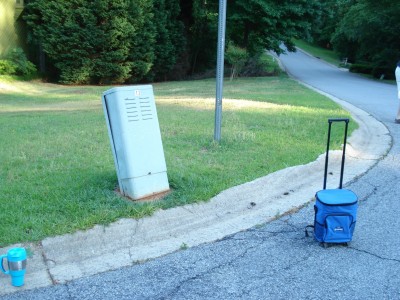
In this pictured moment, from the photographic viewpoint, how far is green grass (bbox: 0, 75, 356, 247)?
435 cm

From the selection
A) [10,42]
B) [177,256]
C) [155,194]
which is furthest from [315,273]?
[10,42]

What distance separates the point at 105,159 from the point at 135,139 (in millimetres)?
1753

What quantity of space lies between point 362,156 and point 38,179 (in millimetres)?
5062

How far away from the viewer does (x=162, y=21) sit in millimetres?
27062

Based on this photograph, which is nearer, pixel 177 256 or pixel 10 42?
pixel 177 256

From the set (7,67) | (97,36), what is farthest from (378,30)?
(7,67)

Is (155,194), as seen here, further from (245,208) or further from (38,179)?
(38,179)

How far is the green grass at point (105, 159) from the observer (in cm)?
435

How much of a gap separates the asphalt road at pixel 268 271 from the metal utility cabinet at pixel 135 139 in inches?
44.0

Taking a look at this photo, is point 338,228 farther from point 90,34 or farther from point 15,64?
point 15,64

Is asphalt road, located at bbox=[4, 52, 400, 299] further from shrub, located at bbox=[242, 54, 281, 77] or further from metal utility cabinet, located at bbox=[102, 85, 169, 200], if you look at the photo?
shrub, located at bbox=[242, 54, 281, 77]

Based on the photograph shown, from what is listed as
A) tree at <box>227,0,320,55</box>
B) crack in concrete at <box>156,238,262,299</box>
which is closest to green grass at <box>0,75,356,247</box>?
crack in concrete at <box>156,238,262,299</box>

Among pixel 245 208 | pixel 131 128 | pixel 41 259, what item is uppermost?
pixel 131 128

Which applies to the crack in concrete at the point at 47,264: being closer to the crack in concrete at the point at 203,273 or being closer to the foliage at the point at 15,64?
the crack in concrete at the point at 203,273
